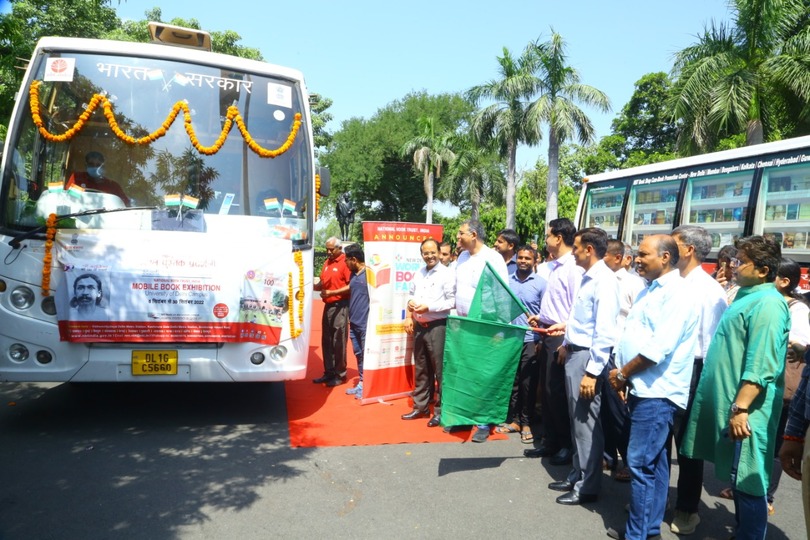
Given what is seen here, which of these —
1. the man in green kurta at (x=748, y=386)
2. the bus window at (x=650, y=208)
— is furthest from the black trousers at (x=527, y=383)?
the bus window at (x=650, y=208)

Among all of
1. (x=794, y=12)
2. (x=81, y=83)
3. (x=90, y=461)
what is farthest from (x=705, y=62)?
(x=90, y=461)

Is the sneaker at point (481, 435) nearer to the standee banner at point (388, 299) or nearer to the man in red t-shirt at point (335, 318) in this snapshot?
the standee banner at point (388, 299)

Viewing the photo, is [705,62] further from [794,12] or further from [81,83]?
[81,83]

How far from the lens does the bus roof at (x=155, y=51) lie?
5.92 metres

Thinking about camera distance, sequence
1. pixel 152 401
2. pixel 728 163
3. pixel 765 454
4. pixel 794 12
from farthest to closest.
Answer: pixel 794 12
pixel 728 163
pixel 152 401
pixel 765 454

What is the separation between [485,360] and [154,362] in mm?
2709

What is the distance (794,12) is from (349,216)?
1247 cm

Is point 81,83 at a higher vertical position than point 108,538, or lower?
higher

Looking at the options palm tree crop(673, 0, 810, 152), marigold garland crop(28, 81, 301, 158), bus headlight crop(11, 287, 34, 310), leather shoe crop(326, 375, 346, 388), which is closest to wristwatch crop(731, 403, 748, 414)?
marigold garland crop(28, 81, 301, 158)

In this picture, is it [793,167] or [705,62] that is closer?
[793,167]

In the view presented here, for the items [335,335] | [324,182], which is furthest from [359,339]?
[324,182]

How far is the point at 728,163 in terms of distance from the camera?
917 centimetres

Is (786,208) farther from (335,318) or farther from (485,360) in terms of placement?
(335,318)

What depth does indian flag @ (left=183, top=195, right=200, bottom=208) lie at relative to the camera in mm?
5863
